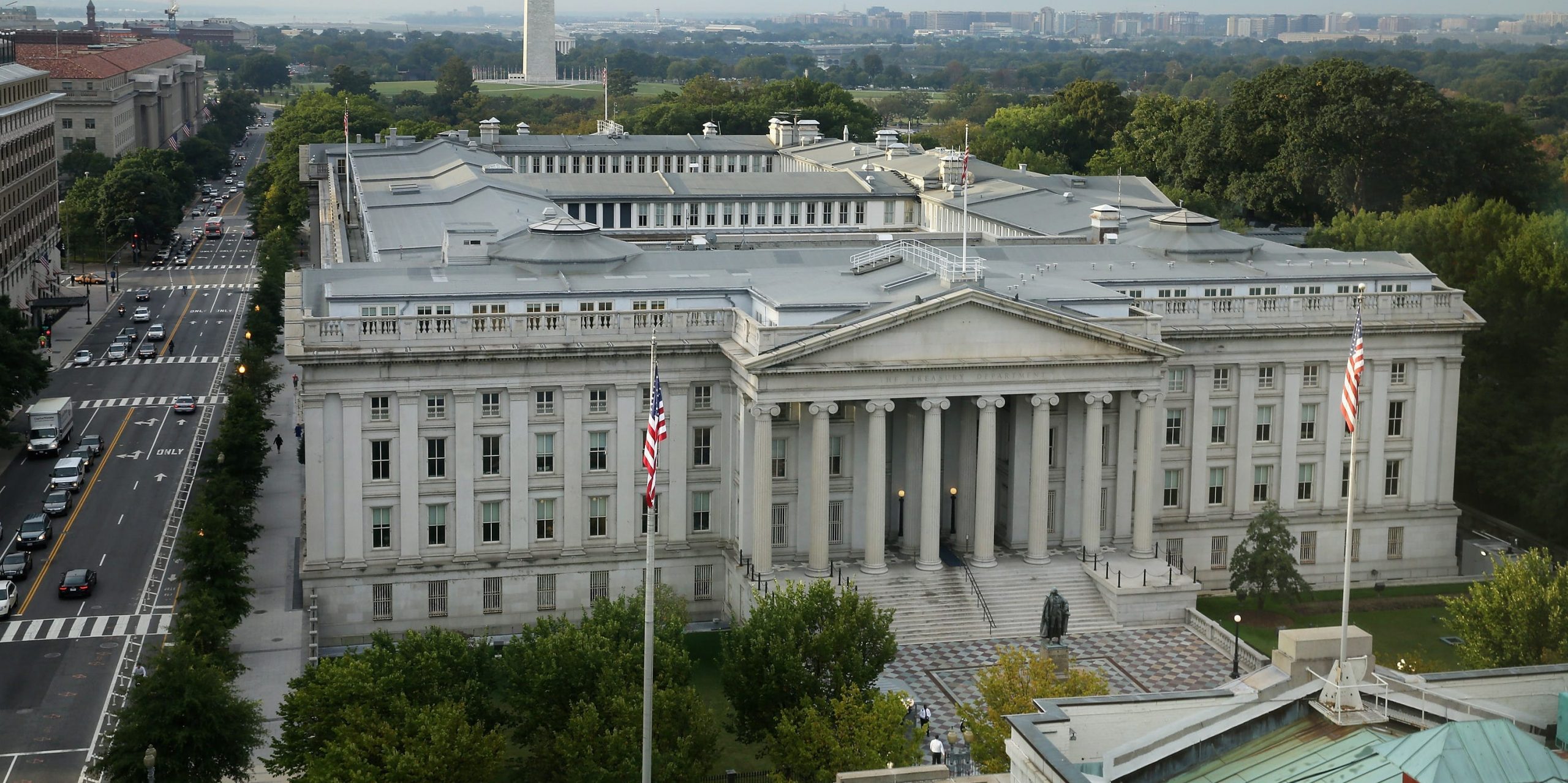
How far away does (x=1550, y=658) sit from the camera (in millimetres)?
64062

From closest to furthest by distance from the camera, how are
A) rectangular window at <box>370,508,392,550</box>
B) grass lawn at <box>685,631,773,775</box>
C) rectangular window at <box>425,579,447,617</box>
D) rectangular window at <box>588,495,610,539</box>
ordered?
grass lawn at <box>685,631,773,775</box>
rectangular window at <box>370,508,392,550</box>
rectangular window at <box>425,579,447,617</box>
rectangular window at <box>588,495,610,539</box>

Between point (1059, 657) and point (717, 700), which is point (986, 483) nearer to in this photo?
point (1059, 657)

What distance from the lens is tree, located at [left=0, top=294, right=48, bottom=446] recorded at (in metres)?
111

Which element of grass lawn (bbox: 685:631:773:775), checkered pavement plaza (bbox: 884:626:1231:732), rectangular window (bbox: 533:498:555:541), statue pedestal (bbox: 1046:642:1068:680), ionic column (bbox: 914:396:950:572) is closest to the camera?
grass lawn (bbox: 685:631:773:775)

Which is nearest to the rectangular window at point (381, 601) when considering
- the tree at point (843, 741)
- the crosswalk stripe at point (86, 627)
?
the crosswalk stripe at point (86, 627)

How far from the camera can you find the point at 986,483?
81.9 metres

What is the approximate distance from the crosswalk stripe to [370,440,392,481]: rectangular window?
1135 cm

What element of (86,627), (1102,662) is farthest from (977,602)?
(86,627)

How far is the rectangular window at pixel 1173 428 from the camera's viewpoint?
291ft

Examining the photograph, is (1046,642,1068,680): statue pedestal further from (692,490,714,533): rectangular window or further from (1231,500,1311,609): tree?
(692,490,714,533): rectangular window

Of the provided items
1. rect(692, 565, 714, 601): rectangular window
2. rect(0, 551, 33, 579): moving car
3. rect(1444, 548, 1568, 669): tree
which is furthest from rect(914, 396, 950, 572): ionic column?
rect(0, 551, 33, 579): moving car

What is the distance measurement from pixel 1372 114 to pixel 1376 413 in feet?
221

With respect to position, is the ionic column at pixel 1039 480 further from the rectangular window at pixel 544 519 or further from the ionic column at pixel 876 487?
the rectangular window at pixel 544 519

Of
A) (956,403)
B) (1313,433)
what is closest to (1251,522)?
(1313,433)
